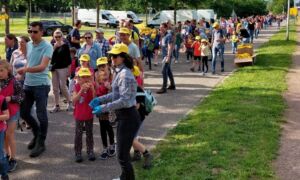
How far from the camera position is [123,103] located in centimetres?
479

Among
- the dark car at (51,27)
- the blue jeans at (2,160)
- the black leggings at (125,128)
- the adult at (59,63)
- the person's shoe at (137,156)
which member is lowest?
the person's shoe at (137,156)

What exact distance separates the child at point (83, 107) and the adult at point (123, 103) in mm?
1049

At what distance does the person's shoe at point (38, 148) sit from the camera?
263 inches

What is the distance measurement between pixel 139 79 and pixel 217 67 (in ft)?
37.3

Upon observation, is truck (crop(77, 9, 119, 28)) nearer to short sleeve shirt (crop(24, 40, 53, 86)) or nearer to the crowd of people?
the crowd of people

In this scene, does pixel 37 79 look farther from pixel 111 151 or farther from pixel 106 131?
pixel 111 151

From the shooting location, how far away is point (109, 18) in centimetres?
5603

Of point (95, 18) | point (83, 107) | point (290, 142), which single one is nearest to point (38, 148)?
point (83, 107)

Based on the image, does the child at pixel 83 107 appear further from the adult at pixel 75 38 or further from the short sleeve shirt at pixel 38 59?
the adult at pixel 75 38

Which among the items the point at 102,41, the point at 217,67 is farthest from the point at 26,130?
the point at 217,67

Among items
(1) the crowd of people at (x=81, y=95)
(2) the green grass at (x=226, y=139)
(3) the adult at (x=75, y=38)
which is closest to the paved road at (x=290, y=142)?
(2) the green grass at (x=226, y=139)

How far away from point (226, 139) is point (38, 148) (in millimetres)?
2873

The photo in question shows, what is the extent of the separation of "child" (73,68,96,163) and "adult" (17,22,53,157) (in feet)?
2.30

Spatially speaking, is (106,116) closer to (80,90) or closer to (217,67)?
(80,90)
